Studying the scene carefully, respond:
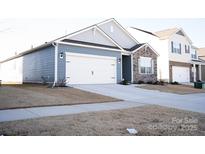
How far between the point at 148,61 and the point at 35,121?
18.2 metres

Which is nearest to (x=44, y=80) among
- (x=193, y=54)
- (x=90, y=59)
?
(x=90, y=59)

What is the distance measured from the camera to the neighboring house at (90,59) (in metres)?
15.7

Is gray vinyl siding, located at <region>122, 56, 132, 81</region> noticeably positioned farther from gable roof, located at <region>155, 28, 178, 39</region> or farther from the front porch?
the front porch

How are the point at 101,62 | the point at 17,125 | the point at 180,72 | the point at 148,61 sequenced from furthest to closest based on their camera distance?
the point at 180,72 < the point at 148,61 < the point at 101,62 < the point at 17,125

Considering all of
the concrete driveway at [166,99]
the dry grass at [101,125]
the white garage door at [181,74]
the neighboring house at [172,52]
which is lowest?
the dry grass at [101,125]

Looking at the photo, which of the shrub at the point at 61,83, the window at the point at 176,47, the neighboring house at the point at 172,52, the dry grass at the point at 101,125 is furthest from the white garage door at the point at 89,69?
the window at the point at 176,47

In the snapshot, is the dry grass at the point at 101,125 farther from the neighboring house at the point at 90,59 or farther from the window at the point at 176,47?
the window at the point at 176,47

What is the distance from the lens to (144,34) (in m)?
27.8

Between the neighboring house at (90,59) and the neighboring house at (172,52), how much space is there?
3664 millimetres

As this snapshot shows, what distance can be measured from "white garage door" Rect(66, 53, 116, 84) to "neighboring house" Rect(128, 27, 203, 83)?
393 inches

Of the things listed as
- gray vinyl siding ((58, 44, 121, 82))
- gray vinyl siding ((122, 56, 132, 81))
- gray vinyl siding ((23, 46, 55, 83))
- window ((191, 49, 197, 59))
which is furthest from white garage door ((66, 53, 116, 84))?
window ((191, 49, 197, 59))

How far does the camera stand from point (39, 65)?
59.1ft

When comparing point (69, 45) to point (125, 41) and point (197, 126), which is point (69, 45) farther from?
point (197, 126)

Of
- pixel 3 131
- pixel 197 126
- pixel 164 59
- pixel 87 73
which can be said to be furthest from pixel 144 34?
pixel 3 131
